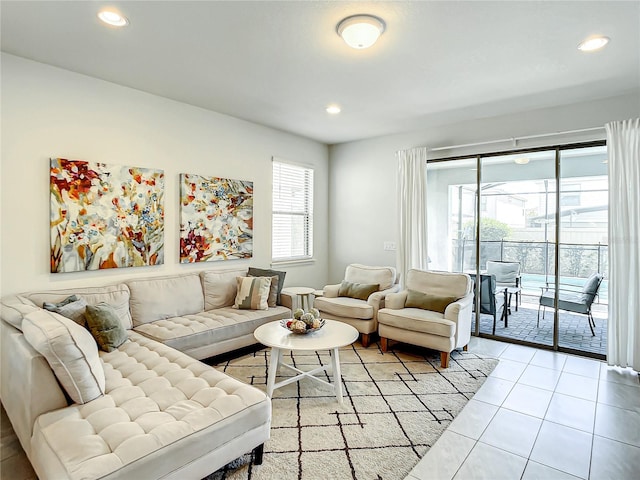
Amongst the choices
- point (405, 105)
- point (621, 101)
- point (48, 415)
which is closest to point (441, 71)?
point (405, 105)

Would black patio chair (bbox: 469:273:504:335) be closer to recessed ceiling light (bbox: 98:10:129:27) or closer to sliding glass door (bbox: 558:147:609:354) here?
sliding glass door (bbox: 558:147:609:354)

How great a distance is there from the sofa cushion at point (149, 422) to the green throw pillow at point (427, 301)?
242 cm

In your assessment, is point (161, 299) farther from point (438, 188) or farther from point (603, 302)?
point (603, 302)

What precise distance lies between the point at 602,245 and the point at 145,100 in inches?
200

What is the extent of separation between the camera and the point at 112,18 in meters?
2.27

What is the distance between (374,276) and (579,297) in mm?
2319

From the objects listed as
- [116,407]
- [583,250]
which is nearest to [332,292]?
[583,250]

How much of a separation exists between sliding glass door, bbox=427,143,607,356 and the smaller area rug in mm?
1083

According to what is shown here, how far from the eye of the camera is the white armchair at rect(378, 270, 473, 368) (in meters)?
3.50

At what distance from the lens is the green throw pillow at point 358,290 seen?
4.41 meters

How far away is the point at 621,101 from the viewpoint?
3574mm

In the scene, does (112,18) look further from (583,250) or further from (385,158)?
(583,250)

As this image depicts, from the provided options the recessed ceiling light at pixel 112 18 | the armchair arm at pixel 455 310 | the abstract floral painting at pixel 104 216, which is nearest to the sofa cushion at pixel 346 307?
the armchair arm at pixel 455 310

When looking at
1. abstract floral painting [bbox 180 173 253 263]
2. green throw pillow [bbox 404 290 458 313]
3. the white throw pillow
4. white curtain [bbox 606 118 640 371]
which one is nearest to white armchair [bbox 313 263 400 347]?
green throw pillow [bbox 404 290 458 313]
